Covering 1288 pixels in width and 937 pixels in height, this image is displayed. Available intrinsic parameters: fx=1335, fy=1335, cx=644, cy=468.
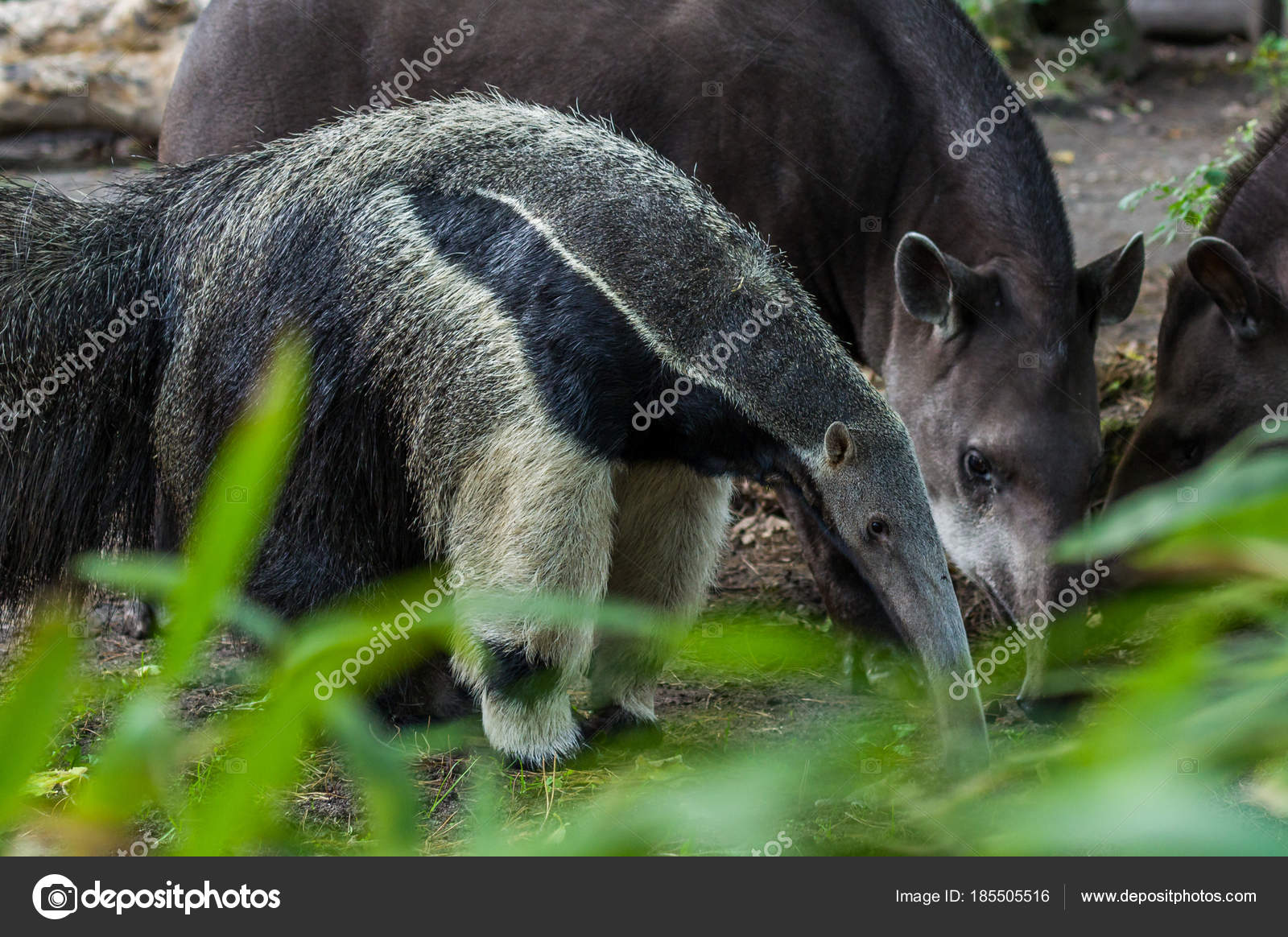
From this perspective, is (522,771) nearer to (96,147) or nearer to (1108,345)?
(1108,345)

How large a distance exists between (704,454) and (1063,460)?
4.52 ft

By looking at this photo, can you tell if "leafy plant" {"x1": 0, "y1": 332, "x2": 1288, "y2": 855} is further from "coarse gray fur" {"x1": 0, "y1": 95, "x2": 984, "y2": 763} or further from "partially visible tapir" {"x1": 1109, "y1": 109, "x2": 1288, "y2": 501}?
"partially visible tapir" {"x1": 1109, "y1": 109, "x2": 1288, "y2": 501}

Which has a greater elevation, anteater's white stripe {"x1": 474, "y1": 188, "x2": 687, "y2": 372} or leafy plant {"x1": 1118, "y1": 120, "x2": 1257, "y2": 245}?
anteater's white stripe {"x1": 474, "y1": 188, "x2": 687, "y2": 372}

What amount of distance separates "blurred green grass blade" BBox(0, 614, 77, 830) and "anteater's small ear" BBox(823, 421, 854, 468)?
3.02m

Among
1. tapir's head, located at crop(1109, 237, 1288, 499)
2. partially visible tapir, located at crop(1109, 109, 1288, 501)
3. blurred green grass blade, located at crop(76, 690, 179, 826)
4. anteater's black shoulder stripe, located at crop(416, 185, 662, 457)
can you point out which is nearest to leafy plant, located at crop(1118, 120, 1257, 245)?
partially visible tapir, located at crop(1109, 109, 1288, 501)

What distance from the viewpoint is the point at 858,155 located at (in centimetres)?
545

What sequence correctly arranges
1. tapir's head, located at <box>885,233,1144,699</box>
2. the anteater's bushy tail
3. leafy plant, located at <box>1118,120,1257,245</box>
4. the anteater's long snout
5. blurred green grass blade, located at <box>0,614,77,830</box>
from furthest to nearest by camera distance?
leafy plant, located at <box>1118,120,1257,245</box>
tapir's head, located at <box>885,233,1144,699</box>
the anteater's bushy tail
the anteater's long snout
blurred green grass blade, located at <box>0,614,77,830</box>

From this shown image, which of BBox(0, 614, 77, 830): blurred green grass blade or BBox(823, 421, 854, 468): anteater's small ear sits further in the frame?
BBox(823, 421, 854, 468): anteater's small ear

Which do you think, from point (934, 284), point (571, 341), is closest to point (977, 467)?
point (934, 284)

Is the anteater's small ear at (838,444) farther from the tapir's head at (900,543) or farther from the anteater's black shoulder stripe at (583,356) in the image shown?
the anteater's black shoulder stripe at (583,356)

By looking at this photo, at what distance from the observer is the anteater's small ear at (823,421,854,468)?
12.6 ft
